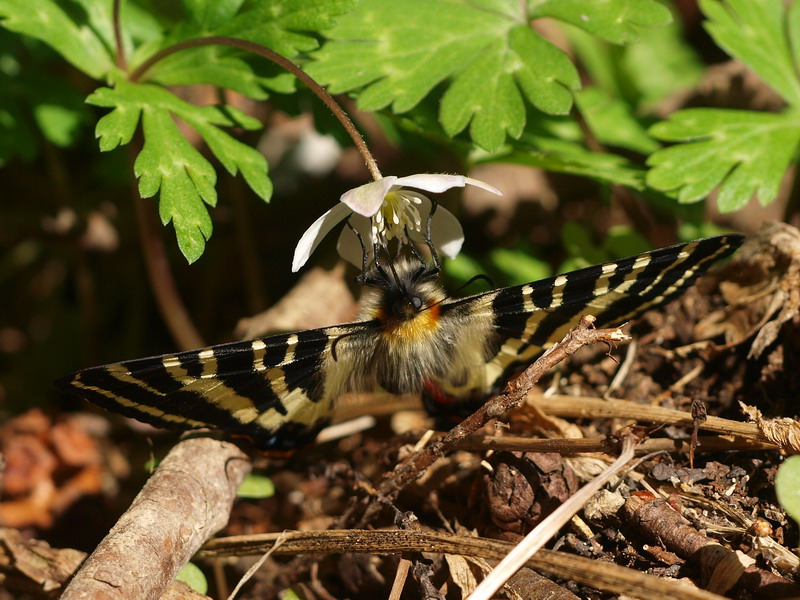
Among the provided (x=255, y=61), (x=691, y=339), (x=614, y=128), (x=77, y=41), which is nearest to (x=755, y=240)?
(x=691, y=339)

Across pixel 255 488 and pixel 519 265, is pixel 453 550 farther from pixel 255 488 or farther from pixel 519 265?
pixel 519 265

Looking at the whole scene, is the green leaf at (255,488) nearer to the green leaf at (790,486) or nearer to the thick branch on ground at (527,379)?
the thick branch on ground at (527,379)

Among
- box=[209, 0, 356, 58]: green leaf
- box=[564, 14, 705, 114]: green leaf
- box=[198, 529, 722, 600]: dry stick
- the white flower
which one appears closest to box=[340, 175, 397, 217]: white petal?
the white flower

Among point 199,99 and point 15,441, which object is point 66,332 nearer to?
point 15,441

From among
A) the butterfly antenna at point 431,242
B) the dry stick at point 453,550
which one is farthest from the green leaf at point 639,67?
the dry stick at point 453,550

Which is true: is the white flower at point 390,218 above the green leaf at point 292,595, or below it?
above

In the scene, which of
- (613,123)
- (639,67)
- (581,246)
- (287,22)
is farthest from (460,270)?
(639,67)

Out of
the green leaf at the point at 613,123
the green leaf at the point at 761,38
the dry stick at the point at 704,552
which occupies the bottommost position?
the dry stick at the point at 704,552

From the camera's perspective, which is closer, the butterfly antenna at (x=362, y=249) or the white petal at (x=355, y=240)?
the butterfly antenna at (x=362, y=249)
